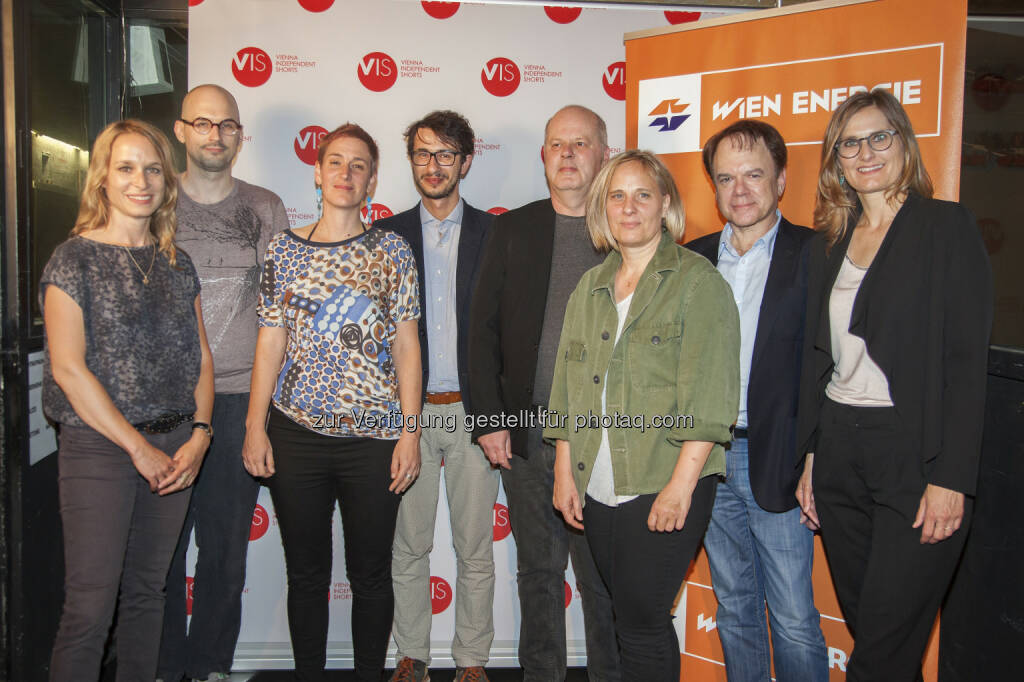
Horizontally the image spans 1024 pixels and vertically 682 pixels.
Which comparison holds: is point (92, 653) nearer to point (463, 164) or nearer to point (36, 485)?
point (36, 485)

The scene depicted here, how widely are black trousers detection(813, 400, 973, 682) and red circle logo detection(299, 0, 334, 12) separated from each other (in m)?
2.58

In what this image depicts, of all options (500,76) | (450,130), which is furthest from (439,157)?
(500,76)

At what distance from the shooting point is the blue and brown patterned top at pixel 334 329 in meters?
2.12

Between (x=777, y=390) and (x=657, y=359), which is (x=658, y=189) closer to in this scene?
(x=657, y=359)

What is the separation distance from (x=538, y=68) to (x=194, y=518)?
234cm

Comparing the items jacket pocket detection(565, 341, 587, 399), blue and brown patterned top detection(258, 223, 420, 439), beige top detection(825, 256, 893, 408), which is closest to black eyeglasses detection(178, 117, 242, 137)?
blue and brown patterned top detection(258, 223, 420, 439)

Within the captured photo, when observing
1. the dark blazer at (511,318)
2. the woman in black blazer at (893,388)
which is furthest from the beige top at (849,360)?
the dark blazer at (511,318)

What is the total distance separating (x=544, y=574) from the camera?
243 cm

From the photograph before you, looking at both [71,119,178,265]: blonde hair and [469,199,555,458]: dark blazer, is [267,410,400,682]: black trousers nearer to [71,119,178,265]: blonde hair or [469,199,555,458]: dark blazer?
[469,199,555,458]: dark blazer

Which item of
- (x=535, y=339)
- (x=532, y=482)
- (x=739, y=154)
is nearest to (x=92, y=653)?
(x=532, y=482)

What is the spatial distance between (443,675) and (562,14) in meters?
2.93

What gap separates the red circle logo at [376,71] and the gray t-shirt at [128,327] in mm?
1314

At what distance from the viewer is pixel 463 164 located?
2641 millimetres

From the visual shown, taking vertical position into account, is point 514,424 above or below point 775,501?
above
